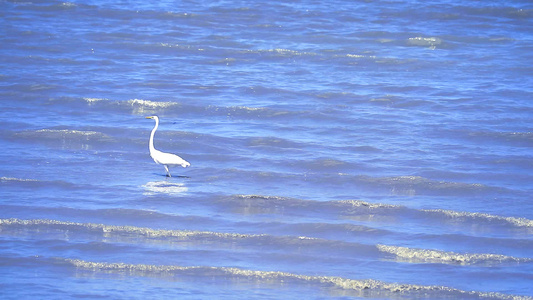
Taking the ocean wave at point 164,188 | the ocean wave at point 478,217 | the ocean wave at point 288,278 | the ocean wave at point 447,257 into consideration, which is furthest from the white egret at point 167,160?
the ocean wave at point 447,257

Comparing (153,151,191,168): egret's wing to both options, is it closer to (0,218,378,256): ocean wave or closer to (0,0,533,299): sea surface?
(0,0,533,299): sea surface

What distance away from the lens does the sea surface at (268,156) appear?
6.97m

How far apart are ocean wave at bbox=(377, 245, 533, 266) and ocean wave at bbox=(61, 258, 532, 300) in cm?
62

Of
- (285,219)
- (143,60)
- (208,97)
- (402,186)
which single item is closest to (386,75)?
(208,97)

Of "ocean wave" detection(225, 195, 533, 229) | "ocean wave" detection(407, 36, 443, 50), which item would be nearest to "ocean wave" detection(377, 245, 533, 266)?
"ocean wave" detection(225, 195, 533, 229)

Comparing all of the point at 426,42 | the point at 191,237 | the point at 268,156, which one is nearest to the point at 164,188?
the point at 191,237

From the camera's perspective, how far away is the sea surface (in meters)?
6.97

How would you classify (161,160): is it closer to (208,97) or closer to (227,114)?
(227,114)

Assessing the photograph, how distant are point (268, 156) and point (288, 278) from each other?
389cm

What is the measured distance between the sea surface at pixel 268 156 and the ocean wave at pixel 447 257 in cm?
2

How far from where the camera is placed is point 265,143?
11.2 metres

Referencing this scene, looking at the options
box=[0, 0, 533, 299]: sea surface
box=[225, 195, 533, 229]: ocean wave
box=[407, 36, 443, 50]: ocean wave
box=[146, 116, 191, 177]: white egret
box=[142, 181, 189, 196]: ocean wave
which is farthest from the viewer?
box=[407, 36, 443, 50]: ocean wave

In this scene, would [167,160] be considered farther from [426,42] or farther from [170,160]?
[426,42]

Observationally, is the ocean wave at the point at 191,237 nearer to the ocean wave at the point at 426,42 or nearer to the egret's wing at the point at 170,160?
the egret's wing at the point at 170,160
